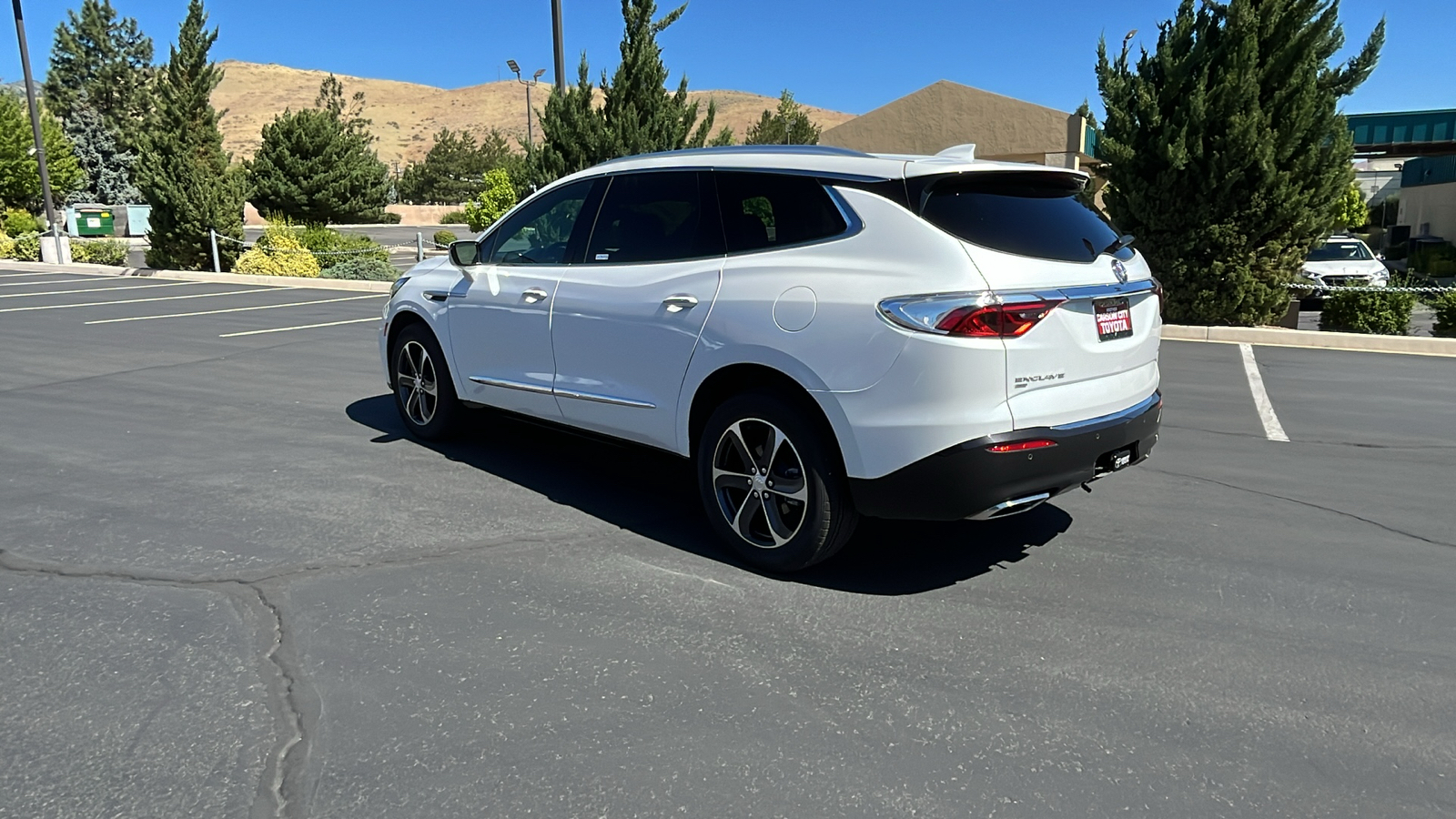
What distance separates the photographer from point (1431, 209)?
4091 cm

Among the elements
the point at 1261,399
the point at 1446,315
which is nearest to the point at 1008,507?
the point at 1261,399

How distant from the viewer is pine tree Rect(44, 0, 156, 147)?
74.9m

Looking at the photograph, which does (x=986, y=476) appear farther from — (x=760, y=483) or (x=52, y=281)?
(x=52, y=281)

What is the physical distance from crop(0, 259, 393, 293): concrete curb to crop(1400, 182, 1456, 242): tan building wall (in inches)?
1536

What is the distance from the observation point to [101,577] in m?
4.30

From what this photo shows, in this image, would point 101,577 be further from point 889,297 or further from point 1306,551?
point 1306,551

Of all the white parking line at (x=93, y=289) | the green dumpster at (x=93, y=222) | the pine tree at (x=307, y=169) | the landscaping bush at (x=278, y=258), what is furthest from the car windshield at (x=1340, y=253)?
the green dumpster at (x=93, y=222)

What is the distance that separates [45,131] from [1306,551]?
60.1 metres

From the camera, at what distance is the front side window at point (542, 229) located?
5504 millimetres

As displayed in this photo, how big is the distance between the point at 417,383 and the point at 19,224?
136 feet

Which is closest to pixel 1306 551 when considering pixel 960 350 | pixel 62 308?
pixel 960 350

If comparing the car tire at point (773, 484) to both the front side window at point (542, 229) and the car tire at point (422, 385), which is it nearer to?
the front side window at point (542, 229)

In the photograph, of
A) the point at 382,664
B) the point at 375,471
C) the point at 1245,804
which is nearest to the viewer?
the point at 1245,804

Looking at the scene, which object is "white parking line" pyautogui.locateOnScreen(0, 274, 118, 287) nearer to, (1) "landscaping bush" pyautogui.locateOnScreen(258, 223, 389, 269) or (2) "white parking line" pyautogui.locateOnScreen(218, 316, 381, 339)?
(1) "landscaping bush" pyautogui.locateOnScreen(258, 223, 389, 269)
